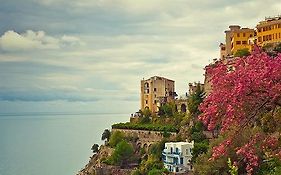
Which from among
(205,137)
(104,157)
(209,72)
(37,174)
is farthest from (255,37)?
(37,174)

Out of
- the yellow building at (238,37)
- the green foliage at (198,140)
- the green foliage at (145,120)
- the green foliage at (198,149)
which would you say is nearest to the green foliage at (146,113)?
the green foliage at (145,120)

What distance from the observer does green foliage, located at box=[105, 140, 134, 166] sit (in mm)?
50812

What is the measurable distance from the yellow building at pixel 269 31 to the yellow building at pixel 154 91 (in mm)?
Answer: 18263

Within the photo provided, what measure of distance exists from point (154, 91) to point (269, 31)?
22261 millimetres

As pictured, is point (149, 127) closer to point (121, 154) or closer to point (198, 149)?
point (121, 154)

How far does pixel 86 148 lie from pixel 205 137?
8204 centimetres

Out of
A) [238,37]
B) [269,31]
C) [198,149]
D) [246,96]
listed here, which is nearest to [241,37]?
[238,37]

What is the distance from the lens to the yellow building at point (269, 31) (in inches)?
1860

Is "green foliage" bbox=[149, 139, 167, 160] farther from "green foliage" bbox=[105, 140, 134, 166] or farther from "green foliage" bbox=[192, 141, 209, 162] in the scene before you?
"green foliage" bbox=[192, 141, 209, 162]

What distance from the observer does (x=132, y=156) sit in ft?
171

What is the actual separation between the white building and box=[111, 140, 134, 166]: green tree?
7.33 meters

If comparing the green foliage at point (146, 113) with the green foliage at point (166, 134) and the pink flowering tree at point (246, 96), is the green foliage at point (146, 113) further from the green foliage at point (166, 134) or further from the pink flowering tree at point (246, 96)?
the pink flowering tree at point (246, 96)


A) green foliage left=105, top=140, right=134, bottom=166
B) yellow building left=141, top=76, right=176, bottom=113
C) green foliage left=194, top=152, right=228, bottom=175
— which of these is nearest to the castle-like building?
yellow building left=141, top=76, right=176, bottom=113

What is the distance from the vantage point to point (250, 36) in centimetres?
5250
